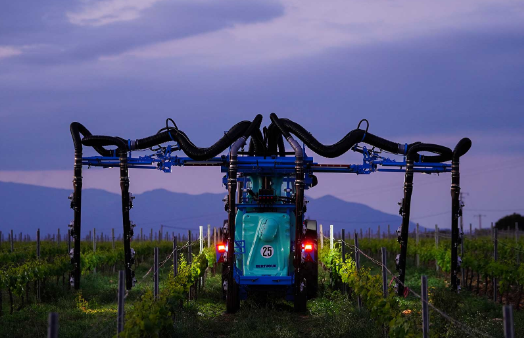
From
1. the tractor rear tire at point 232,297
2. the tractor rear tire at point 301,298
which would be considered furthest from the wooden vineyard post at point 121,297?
the tractor rear tire at point 301,298

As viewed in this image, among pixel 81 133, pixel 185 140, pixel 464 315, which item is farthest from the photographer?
pixel 81 133

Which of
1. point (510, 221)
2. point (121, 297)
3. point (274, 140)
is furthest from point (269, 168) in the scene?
point (510, 221)

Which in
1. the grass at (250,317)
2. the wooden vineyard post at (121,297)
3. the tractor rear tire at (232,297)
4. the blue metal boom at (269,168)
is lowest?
the grass at (250,317)

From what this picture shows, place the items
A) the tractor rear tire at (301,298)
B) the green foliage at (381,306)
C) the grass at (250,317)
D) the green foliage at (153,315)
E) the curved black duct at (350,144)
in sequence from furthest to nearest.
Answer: the curved black duct at (350,144), the tractor rear tire at (301,298), the grass at (250,317), the green foliage at (153,315), the green foliage at (381,306)

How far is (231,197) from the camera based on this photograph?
56.3 ft

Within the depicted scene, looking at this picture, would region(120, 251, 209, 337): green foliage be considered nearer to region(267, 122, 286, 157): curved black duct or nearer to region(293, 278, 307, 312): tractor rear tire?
region(293, 278, 307, 312): tractor rear tire

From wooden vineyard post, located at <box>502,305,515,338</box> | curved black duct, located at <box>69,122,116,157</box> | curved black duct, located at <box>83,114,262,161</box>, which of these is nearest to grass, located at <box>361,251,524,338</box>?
wooden vineyard post, located at <box>502,305,515,338</box>

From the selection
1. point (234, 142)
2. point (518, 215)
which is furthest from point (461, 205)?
point (518, 215)

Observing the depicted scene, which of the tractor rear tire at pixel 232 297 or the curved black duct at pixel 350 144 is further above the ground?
the curved black duct at pixel 350 144

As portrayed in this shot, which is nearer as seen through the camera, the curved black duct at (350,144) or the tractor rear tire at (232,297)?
the tractor rear tire at (232,297)

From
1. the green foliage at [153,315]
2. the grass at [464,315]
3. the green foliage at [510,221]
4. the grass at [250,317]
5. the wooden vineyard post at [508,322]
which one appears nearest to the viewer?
the wooden vineyard post at [508,322]

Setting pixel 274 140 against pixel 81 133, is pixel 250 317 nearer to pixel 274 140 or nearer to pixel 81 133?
pixel 274 140

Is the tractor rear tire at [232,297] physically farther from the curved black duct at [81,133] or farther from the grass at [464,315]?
the curved black duct at [81,133]

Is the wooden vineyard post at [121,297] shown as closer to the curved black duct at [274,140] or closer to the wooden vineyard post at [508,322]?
the wooden vineyard post at [508,322]
